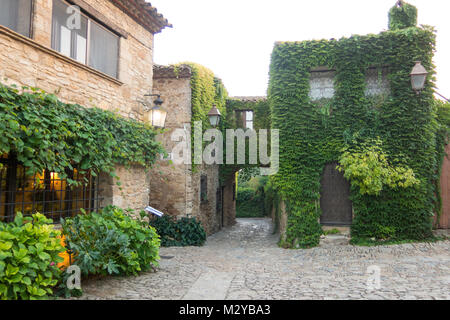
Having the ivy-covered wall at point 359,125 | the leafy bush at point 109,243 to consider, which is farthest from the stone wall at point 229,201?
the leafy bush at point 109,243

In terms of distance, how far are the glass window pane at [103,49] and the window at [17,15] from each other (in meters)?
1.27

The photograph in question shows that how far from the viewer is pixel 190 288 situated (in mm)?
4773

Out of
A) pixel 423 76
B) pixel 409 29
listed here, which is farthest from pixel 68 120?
pixel 409 29

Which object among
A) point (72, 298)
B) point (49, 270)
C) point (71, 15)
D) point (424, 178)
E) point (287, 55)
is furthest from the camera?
point (287, 55)

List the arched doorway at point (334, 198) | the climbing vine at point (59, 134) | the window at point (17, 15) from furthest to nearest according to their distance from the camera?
1. the arched doorway at point (334, 198)
2. the window at point (17, 15)
3. the climbing vine at point (59, 134)

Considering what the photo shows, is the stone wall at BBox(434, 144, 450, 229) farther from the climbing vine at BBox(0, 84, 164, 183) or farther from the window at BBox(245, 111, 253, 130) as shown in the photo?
the climbing vine at BBox(0, 84, 164, 183)

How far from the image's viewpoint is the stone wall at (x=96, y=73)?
4.45m

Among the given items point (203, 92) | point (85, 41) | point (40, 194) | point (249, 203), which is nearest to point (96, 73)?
point (85, 41)

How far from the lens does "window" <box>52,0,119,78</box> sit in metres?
5.21

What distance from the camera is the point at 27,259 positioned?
3447 mm

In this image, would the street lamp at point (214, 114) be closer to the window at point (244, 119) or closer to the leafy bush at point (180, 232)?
the leafy bush at point (180, 232)
